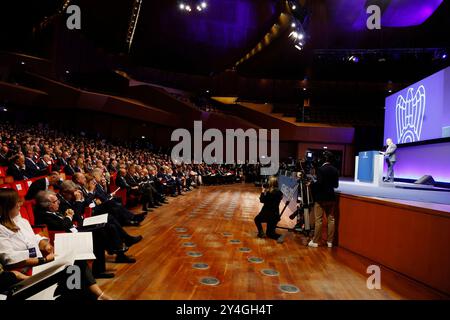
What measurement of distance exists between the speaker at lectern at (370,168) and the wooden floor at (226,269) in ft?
9.67

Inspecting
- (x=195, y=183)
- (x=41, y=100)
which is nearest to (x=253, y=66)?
(x=195, y=183)

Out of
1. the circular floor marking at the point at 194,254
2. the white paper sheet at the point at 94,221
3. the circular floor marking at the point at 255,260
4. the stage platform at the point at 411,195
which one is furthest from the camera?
the circular floor marking at the point at 194,254

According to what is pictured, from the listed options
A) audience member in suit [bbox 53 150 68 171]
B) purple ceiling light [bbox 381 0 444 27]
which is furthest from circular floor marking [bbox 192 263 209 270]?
purple ceiling light [bbox 381 0 444 27]

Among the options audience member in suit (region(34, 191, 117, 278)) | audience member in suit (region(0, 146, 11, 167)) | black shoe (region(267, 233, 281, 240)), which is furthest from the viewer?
audience member in suit (region(0, 146, 11, 167))

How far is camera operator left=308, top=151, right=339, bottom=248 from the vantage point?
3900 millimetres

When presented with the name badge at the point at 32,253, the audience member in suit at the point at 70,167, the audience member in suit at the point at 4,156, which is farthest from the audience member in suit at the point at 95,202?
the audience member in suit at the point at 4,156

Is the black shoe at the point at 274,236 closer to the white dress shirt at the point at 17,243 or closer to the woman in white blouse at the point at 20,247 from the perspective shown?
the woman in white blouse at the point at 20,247

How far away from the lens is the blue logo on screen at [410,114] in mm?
6930

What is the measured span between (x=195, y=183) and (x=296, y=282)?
9.64 meters

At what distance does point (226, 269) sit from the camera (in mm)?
3098

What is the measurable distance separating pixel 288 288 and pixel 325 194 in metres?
1.67

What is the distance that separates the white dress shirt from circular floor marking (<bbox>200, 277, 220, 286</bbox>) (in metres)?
1.34

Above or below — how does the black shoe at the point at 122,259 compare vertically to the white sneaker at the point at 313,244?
above

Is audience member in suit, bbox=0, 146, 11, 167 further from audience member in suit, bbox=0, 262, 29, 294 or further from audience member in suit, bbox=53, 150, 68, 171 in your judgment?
audience member in suit, bbox=0, 262, 29, 294
